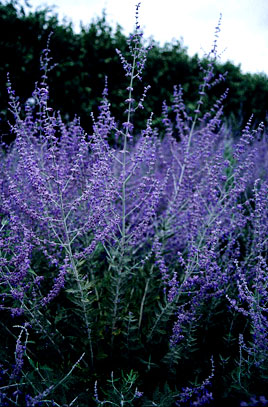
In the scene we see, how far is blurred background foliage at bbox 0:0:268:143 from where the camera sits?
6996mm

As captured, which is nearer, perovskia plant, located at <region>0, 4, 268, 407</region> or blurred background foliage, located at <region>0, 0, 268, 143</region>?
perovskia plant, located at <region>0, 4, 268, 407</region>

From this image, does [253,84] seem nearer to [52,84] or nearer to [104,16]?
[104,16]

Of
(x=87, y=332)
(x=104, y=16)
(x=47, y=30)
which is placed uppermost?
(x=104, y=16)

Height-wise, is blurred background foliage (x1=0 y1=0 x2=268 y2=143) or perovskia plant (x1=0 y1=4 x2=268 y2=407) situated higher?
blurred background foliage (x1=0 y1=0 x2=268 y2=143)

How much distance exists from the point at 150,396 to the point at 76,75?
7297 millimetres

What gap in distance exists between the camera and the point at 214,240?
7.97 feet

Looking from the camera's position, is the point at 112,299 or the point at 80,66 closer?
the point at 112,299

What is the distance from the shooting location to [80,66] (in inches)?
305

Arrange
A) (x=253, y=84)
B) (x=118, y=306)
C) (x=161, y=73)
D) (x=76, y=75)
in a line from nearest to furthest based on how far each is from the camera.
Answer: (x=118, y=306) → (x=76, y=75) → (x=161, y=73) → (x=253, y=84)

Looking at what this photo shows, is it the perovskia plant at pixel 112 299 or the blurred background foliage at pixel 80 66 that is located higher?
the blurred background foliage at pixel 80 66

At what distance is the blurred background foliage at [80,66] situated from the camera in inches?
275

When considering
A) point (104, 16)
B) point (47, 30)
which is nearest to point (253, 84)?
point (104, 16)

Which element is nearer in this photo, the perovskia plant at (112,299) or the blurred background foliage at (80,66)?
the perovskia plant at (112,299)

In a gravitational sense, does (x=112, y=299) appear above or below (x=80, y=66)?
below
